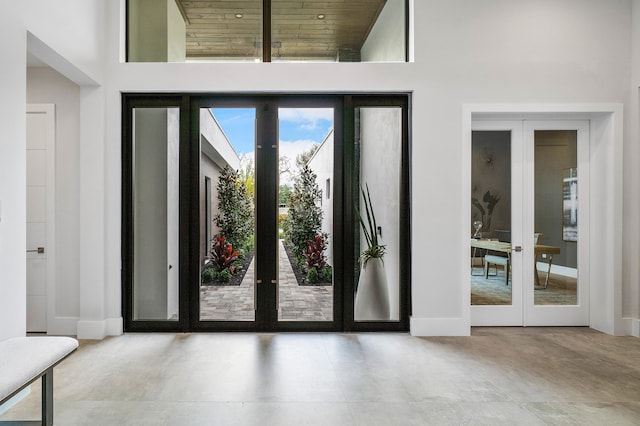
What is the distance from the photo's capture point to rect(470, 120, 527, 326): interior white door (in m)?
4.61

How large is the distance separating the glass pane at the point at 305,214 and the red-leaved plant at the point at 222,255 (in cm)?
53

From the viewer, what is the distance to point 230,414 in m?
2.64

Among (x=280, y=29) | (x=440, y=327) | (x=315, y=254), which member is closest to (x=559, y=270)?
(x=440, y=327)

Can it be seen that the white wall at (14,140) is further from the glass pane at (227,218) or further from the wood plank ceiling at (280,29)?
the glass pane at (227,218)

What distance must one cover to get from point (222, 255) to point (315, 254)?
99 centimetres

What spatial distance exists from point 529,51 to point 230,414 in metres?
4.39

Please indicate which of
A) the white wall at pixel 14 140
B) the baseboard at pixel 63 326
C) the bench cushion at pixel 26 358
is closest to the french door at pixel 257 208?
the baseboard at pixel 63 326

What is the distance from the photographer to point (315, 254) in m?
4.45

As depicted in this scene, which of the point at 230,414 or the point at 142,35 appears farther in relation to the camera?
the point at 142,35

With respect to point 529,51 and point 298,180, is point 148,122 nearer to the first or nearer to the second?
point 298,180

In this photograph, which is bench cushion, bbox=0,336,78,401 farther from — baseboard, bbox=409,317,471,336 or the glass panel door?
baseboard, bbox=409,317,471,336

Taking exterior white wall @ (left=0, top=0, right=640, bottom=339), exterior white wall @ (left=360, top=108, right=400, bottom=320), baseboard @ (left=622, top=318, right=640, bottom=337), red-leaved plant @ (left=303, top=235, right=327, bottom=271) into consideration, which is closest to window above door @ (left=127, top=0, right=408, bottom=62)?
exterior white wall @ (left=0, top=0, right=640, bottom=339)

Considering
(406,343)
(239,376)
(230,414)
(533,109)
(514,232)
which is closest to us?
(230,414)

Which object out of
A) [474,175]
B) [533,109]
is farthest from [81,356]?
[533,109]
